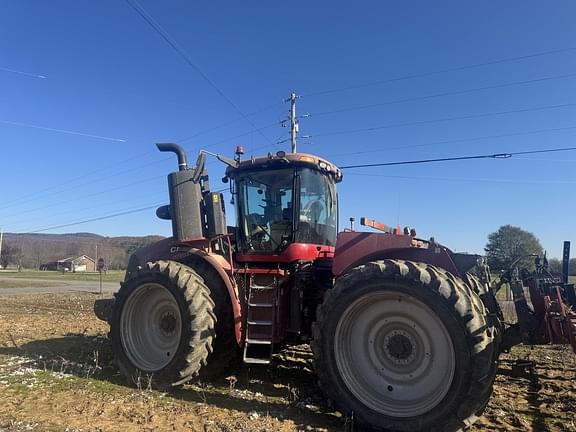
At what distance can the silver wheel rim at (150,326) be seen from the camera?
6.81 m

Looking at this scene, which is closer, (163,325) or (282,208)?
(163,325)

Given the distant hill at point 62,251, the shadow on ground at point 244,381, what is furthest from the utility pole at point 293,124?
the distant hill at point 62,251

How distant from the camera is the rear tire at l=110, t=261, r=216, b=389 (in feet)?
20.6

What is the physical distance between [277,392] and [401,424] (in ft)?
6.49

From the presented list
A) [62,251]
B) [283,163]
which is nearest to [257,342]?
[283,163]

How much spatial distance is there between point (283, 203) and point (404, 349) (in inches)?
114

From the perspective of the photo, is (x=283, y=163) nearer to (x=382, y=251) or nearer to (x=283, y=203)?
(x=283, y=203)

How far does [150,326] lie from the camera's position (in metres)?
7.08

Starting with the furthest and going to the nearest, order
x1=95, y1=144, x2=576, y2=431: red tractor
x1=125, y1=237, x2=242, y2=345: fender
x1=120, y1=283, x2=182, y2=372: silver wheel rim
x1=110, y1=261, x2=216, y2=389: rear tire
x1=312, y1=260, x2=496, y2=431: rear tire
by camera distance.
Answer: x1=120, y1=283, x2=182, y2=372: silver wheel rim → x1=125, y1=237, x2=242, y2=345: fender → x1=110, y1=261, x2=216, y2=389: rear tire → x1=95, y1=144, x2=576, y2=431: red tractor → x1=312, y1=260, x2=496, y2=431: rear tire

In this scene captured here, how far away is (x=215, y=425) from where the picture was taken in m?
4.91

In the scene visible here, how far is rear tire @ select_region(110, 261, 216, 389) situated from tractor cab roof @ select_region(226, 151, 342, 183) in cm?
178

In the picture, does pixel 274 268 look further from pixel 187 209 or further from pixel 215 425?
pixel 215 425

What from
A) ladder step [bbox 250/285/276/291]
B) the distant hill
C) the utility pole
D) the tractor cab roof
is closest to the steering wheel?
the tractor cab roof

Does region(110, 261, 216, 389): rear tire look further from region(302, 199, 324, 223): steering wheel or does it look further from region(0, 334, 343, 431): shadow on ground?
region(302, 199, 324, 223): steering wheel
